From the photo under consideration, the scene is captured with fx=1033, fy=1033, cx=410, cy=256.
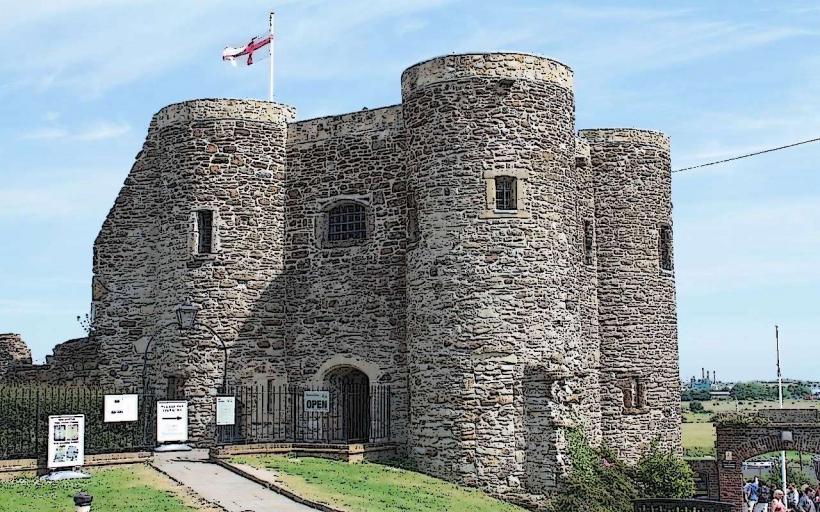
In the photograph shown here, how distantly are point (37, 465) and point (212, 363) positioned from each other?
22.0 feet

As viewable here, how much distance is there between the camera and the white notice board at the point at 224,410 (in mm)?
22844

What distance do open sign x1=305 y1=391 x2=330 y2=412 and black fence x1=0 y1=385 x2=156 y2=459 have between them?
4.08 m

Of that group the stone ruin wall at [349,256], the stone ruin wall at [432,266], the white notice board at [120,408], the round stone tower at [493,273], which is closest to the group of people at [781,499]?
the stone ruin wall at [432,266]

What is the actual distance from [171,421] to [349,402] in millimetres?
5507

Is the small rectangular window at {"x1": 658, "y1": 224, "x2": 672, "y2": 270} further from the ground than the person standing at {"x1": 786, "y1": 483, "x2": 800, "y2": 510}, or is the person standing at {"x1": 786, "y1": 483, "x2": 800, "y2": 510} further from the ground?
the small rectangular window at {"x1": 658, "y1": 224, "x2": 672, "y2": 270}

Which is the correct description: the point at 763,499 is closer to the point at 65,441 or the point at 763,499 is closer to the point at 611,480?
the point at 611,480

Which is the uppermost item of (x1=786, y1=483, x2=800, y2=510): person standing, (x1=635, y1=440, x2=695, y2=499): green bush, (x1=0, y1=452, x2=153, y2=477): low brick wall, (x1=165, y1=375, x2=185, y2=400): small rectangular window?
(x1=165, y1=375, x2=185, y2=400): small rectangular window

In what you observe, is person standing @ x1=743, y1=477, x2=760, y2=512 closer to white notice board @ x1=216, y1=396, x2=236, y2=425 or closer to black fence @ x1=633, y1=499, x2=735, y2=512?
black fence @ x1=633, y1=499, x2=735, y2=512

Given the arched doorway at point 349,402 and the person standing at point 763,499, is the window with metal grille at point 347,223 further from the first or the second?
the person standing at point 763,499

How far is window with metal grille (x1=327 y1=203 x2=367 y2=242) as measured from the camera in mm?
26719

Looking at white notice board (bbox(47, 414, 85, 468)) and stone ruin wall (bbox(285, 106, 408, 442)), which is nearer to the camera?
white notice board (bbox(47, 414, 85, 468))

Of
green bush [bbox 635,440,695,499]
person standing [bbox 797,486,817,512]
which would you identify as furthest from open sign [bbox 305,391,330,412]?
person standing [bbox 797,486,817,512]

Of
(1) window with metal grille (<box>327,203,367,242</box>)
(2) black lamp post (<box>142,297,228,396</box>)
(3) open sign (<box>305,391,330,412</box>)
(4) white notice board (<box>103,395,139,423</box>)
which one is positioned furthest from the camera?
(1) window with metal grille (<box>327,203,367,242</box>)

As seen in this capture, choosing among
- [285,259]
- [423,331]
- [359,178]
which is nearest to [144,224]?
[285,259]
